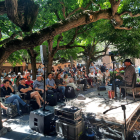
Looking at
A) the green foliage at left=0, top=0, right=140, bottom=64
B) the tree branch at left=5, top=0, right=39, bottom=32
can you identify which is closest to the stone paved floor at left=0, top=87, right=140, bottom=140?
the tree branch at left=5, top=0, right=39, bottom=32

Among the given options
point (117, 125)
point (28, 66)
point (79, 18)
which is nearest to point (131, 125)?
point (117, 125)

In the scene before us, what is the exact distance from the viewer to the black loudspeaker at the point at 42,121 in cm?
337

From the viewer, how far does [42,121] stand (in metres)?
3.35

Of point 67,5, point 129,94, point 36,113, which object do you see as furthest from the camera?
point 67,5

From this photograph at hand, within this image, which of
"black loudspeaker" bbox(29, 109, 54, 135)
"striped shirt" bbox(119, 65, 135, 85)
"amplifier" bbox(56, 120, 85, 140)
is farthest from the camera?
"striped shirt" bbox(119, 65, 135, 85)

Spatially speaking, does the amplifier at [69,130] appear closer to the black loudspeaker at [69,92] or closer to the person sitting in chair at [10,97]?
the person sitting in chair at [10,97]

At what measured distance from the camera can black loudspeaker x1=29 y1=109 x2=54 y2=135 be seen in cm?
337

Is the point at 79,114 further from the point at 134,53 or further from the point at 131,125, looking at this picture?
the point at 134,53

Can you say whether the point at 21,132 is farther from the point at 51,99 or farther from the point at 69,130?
the point at 51,99

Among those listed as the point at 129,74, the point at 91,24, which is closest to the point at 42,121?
the point at 129,74

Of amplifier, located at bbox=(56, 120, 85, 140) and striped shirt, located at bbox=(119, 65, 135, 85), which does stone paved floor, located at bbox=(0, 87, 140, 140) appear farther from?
striped shirt, located at bbox=(119, 65, 135, 85)

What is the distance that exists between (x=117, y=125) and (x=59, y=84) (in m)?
4.15

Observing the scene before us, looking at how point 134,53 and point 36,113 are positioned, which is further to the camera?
point 134,53

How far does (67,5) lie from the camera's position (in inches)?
294
